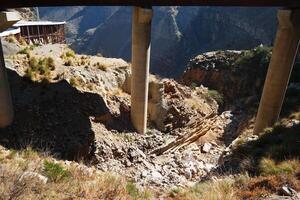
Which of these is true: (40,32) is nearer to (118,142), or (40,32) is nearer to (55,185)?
(118,142)

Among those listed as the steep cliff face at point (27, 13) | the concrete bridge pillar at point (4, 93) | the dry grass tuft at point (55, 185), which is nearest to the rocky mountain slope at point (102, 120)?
the concrete bridge pillar at point (4, 93)

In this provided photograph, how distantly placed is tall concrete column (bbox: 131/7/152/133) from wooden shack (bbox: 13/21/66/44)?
63.0 feet

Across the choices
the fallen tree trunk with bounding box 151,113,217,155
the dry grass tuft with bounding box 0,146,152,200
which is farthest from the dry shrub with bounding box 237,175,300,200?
the fallen tree trunk with bounding box 151,113,217,155

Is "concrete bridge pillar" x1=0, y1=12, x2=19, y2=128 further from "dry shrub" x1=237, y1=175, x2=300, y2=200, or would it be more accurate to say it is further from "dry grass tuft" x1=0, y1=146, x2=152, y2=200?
"dry shrub" x1=237, y1=175, x2=300, y2=200

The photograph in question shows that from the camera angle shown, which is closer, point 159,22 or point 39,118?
point 39,118

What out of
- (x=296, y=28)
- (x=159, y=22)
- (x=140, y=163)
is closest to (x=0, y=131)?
(x=140, y=163)

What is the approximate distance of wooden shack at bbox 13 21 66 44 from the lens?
1411 inches

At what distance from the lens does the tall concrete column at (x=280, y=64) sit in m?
19.5

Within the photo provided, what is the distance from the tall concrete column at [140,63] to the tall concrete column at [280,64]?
788cm

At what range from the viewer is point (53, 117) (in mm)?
18312

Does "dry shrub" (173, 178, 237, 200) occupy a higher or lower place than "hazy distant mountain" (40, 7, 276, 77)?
higher

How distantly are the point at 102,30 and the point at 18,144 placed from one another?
592 feet

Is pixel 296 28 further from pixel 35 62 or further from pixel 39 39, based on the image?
pixel 39 39

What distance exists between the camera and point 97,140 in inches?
731
